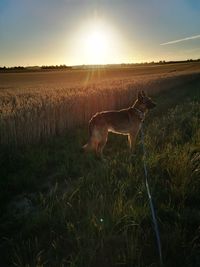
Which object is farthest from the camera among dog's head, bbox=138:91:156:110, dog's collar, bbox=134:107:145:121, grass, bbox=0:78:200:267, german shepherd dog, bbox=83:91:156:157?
dog's head, bbox=138:91:156:110

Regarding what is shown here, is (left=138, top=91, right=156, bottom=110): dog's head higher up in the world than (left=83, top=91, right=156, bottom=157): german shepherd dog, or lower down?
higher up

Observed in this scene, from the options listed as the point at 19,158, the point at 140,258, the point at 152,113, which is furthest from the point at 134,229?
the point at 152,113

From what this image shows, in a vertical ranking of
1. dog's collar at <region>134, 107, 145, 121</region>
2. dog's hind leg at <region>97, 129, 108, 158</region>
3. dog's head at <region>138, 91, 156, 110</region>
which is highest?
dog's head at <region>138, 91, 156, 110</region>

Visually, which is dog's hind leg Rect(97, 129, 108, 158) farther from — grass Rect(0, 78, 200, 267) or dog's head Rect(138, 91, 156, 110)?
dog's head Rect(138, 91, 156, 110)

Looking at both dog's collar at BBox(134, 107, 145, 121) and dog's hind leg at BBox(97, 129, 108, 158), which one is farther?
dog's collar at BBox(134, 107, 145, 121)

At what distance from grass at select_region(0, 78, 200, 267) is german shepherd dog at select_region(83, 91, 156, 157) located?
0.67 m

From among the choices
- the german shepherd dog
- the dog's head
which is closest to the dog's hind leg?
the german shepherd dog

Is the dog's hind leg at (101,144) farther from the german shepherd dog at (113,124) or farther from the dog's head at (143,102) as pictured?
the dog's head at (143,102)

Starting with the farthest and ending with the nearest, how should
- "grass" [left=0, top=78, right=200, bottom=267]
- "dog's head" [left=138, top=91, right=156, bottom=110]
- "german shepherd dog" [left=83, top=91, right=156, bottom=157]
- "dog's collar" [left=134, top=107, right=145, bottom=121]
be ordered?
"dog's head" [left=138, top=91, right=156, bottom=110] → "dog's collar" [left=134, top=107, right=145, bottom=121] → "german shepherd dog" [left=83, top=91, right=156, bottom=157] → "grass" [left=0, top=78, right=200, bottom=267]

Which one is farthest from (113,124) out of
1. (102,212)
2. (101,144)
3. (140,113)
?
(102,212)

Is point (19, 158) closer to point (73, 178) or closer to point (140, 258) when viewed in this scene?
point (73, 178)

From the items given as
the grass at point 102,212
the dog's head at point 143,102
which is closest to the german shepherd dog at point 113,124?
the dog's head at point 143,102

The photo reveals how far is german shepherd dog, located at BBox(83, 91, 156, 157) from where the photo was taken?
993 cm

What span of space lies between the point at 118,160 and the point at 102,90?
33.2ft
